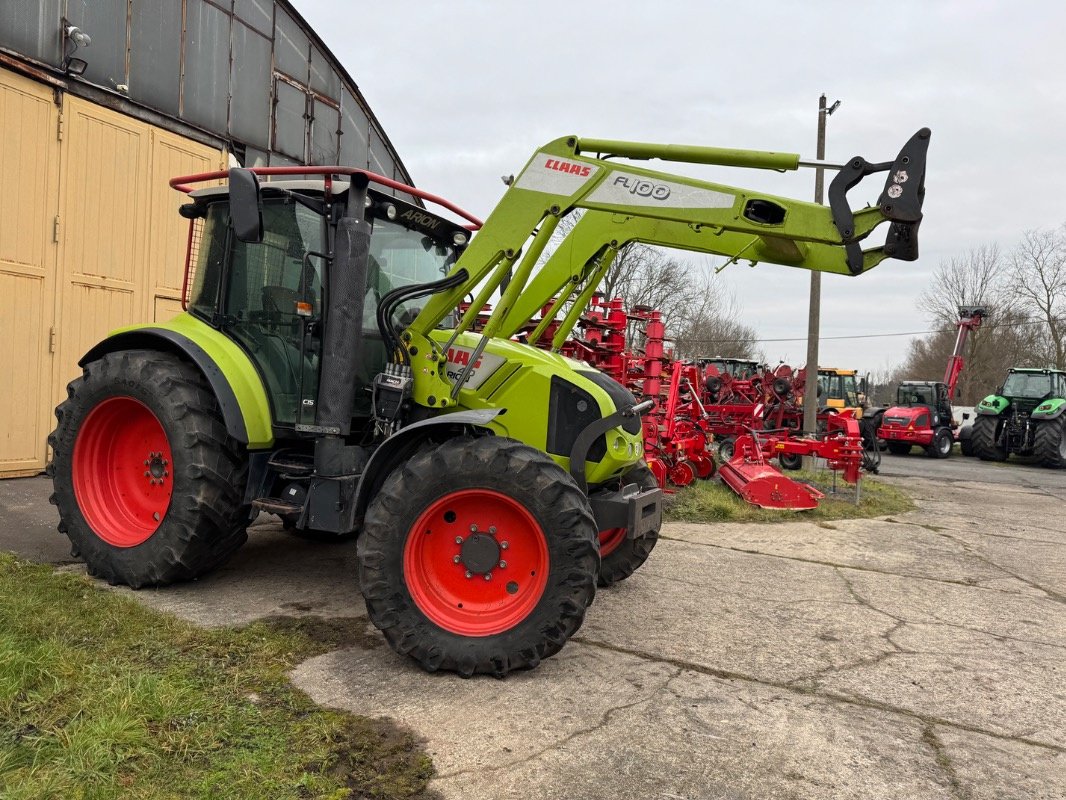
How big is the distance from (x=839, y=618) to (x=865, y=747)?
5.87 feet

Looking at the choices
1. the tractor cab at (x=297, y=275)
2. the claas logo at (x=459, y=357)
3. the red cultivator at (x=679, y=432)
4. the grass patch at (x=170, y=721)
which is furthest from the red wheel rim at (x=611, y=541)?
the red cultivator at (x=679, y=432)

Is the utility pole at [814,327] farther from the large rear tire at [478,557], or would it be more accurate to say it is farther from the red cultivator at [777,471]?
the large rear tire at [478,557]

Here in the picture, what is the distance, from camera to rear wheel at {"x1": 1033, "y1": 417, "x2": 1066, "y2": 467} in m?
17.2

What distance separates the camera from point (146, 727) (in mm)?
2602

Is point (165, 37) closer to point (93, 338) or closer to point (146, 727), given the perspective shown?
point (93, 338)

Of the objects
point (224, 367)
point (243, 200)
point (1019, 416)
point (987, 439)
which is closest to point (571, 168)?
point (243, 200)

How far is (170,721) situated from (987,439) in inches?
794

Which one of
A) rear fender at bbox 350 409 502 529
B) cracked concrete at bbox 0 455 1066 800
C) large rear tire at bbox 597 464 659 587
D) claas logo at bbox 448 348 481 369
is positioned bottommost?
cracked concrete at bbox 0 455 1066 800

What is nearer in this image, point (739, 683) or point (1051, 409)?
point (739, 683)

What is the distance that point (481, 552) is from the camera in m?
3.45

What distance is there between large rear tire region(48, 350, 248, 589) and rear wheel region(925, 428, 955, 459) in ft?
62.9

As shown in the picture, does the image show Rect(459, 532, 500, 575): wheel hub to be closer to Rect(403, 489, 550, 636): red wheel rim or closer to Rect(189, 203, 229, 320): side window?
Rect(403, 489, 550, 636): red wheel rim

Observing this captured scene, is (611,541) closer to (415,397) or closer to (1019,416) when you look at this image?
(415,397)

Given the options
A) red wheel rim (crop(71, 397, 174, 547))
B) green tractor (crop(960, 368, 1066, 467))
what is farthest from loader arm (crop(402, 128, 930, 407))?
green tractor (crop(960, 368, 1066, 467))
